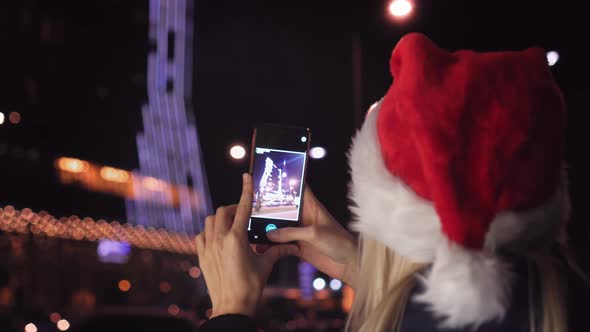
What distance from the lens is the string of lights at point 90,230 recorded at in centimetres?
3838

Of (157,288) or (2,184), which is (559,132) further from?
(157,288)

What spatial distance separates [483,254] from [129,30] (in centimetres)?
5618

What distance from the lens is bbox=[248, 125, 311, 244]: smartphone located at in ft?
8.96

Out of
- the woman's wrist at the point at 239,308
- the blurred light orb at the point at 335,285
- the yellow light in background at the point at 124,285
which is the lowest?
the yellow light in background at the point at 124,285

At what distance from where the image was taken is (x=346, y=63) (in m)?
16.0

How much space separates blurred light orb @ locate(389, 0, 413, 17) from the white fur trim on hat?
580cm

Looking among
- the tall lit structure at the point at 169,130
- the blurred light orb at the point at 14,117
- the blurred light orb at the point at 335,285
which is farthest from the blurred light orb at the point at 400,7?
the blurred light orb at the point at 14,117

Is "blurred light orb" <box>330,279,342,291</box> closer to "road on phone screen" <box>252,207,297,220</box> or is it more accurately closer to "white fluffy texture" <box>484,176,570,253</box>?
"road on phone screen" <box>252,207,297,220</box>

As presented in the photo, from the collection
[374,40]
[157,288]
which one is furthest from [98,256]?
[374,40]

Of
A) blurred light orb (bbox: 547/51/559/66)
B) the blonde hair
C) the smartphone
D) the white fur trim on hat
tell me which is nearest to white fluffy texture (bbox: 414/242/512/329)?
the white fur trim on hat

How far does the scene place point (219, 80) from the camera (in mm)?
28016

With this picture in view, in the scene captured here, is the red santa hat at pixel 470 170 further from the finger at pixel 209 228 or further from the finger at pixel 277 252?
the finger at pixel 209 228

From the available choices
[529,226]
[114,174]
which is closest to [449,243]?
[529,226]

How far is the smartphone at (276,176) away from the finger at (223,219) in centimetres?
35
